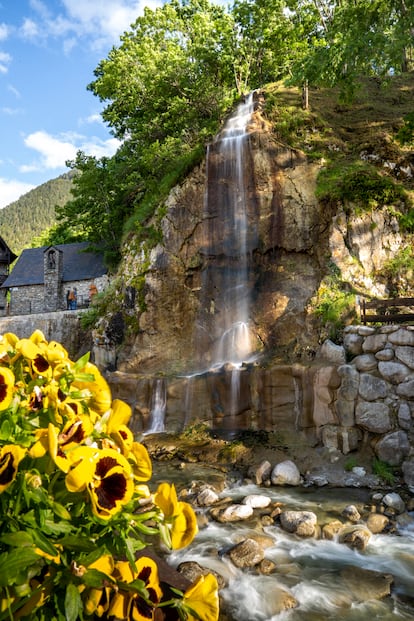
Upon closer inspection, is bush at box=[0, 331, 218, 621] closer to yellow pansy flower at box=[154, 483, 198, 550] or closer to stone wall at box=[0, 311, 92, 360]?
yellow pansy flower at box=[154, 483, 198, 550]

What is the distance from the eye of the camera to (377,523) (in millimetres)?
7320

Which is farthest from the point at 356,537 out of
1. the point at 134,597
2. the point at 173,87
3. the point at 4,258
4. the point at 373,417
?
the point at 4,258

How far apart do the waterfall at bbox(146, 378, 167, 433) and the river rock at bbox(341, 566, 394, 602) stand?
8.04m

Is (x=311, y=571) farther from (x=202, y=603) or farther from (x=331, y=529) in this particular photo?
(x=202, y=603)

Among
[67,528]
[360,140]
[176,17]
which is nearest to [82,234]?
[176,17]

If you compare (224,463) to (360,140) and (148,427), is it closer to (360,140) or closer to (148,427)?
(148,427)

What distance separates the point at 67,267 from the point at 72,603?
33.4 m

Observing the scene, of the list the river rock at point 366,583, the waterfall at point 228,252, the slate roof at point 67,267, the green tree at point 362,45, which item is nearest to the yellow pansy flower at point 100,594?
the river rock at point 366,583

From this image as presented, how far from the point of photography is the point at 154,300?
56.6 feet

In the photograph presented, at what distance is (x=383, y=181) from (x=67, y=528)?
1591 centimetres

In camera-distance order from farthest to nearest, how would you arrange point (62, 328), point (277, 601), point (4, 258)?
point (4, 258)
point (62, 328)
point (277, 601)

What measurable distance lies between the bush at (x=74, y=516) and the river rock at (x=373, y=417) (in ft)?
31.1

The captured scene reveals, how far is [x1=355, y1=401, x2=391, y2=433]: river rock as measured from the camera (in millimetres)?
9773

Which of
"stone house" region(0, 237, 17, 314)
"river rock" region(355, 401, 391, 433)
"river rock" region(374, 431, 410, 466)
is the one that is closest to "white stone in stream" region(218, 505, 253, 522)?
"river rock" region(374, 431, 410, 466)
